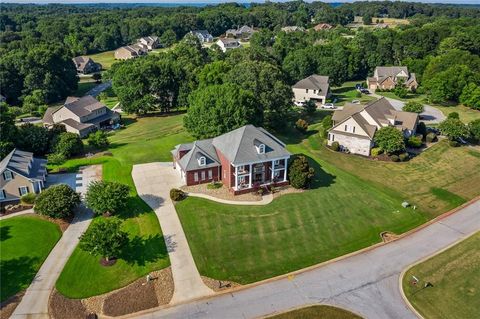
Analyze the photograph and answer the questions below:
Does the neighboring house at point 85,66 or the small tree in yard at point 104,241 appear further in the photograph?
the neighboring house at point 85,66

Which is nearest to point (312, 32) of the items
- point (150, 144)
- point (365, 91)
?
point (365, 91)

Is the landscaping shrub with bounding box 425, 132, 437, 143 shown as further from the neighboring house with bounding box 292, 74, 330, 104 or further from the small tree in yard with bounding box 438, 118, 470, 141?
the neighboring house with bounding box 292, 74, 330, 104

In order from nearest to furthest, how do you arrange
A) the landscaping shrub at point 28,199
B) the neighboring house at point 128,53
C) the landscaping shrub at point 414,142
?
1. the landscaping shrub at point 28,199
2. the landscaping shrub at point 414,142
3. the neighboring house at point 128,53

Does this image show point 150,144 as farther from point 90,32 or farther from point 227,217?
point 90,32

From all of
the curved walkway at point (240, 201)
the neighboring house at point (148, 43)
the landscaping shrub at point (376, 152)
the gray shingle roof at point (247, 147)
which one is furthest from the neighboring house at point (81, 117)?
the neighboring house at point (148, 43)

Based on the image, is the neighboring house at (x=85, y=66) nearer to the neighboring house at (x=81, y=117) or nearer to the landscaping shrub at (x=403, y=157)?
the neighboring house at (x=81, y=117)

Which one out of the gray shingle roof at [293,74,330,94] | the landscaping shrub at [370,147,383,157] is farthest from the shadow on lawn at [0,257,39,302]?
the gray shingle roof at [293,74,330,94]

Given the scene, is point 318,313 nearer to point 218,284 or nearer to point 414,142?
point 218,284
